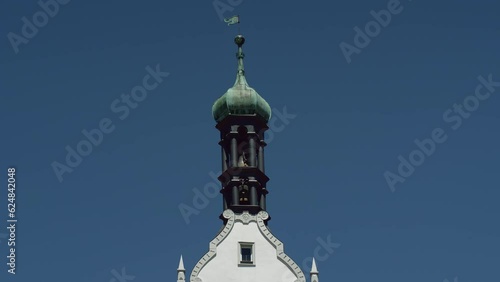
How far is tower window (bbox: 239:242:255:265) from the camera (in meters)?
81.2

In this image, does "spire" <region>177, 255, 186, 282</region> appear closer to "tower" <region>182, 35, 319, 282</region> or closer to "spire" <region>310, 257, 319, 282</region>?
"tower" <region>182, 35, 319, 282</region>

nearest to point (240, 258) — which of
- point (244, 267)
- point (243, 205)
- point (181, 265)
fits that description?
point (244, 267)

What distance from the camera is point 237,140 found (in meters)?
86.2

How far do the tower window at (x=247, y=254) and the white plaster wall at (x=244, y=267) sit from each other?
181mm

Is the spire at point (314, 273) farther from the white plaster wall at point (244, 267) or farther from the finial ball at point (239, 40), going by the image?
the finial ball at point (239, 40)

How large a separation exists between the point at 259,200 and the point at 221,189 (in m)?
2.37

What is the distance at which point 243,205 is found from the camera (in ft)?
275

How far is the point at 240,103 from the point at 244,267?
1108 cm

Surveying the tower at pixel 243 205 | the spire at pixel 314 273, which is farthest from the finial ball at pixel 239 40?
the spire at pixel 314 273

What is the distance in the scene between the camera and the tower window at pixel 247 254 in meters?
81.2

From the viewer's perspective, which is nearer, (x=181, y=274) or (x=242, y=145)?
(x=181, y=274)

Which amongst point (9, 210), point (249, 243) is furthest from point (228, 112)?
point (9, 210)

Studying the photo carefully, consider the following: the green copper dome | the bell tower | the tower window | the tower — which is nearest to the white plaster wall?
the tower

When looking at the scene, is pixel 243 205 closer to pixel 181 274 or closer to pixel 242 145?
pixel 242 145
